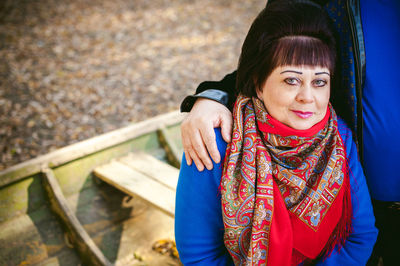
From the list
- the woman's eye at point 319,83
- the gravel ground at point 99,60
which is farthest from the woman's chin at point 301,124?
the gravel ground at point 99,60

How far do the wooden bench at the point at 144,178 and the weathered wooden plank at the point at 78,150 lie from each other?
0.20 m

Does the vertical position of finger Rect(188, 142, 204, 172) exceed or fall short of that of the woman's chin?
it falls short

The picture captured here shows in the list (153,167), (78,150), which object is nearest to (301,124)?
(153,167)

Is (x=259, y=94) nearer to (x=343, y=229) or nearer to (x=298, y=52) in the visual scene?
(x=298, y=52)

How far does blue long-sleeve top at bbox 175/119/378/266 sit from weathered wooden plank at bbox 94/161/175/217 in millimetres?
767

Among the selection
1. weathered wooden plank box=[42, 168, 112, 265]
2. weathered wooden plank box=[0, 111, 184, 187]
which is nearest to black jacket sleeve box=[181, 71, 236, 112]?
weathered wooden plank box=[42, 168, 112, 265]

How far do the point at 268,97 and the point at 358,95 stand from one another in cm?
45

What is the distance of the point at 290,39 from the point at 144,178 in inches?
72.9

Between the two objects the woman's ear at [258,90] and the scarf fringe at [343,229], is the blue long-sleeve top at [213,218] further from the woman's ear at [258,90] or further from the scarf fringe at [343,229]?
the woman's ear at [258,90]

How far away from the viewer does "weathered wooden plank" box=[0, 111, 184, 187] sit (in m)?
2.53

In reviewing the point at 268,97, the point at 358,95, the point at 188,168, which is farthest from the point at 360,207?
the point at 188,168

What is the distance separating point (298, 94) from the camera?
4.58 ft

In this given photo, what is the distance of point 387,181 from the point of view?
1.52 m

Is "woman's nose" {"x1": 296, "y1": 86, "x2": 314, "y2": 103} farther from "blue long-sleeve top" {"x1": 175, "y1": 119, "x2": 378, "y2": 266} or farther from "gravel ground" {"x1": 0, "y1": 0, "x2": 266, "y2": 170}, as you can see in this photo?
"gravel ground" {"x1": 0, "y1": 0, "x2": 266, "y2": 170}
